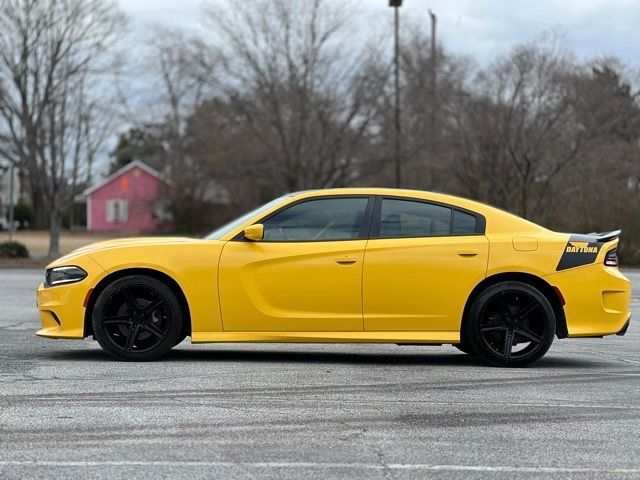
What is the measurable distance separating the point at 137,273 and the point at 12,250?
26620 mm

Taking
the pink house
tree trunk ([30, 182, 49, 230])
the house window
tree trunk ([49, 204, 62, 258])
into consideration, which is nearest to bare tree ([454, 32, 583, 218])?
tree trunk ([49, 204, 62, 258])

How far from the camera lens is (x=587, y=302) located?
8570 mm

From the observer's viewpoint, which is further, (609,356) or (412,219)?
(609,356)

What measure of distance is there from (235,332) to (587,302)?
287cm

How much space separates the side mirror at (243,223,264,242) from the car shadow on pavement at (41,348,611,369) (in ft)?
3.47

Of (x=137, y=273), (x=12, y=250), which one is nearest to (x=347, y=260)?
(x=137, y=273)

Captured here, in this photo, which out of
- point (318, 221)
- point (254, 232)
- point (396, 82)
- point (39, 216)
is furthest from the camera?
point (39, 216)

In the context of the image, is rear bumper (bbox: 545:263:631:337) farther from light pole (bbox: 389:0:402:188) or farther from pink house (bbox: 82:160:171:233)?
pink house (bbox: 82:160:171:233)

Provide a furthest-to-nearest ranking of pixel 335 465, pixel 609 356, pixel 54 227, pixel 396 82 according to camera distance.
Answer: pixel 396 82
pixel 54 227
pixel 609 356
pixel 335 465

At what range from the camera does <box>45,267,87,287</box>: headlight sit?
8523 mm

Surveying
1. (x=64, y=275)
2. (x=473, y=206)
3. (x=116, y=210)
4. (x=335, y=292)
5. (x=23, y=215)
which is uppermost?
(x=116, y=210)

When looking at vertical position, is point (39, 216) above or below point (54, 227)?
above

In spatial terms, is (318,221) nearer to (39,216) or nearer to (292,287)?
(292,287)

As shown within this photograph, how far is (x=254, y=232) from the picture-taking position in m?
8.44
